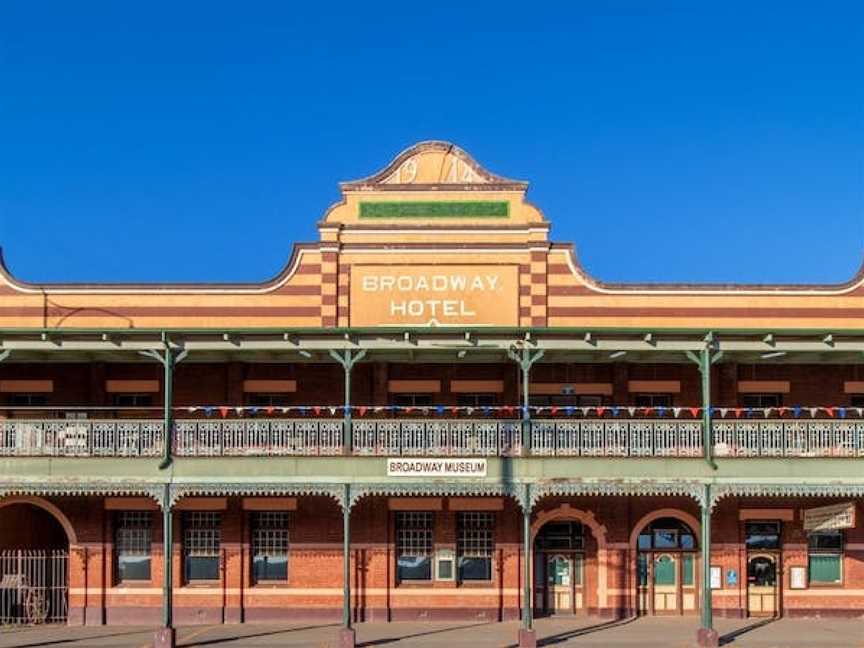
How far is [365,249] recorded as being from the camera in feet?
93.0

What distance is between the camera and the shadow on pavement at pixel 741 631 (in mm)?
23703

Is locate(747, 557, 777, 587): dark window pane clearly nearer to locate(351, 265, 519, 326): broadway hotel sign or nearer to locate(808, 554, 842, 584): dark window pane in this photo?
locate(808, 554, 842, 584): dark window pane

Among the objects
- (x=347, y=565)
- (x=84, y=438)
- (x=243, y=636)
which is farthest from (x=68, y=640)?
(x=347, y=565)

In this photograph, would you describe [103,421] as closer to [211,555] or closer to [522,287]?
[211,555]

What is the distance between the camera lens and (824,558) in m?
27.1

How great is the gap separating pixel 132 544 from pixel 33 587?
7.98ft

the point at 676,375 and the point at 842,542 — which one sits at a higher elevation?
the point at 676,375

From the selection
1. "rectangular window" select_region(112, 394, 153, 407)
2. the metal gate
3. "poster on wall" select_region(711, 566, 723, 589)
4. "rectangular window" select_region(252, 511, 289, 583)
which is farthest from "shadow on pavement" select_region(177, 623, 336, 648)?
"poster on wall" select_region(711, 566, 723, 589)

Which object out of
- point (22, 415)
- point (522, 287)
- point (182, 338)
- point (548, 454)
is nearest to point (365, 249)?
point (522, 287)

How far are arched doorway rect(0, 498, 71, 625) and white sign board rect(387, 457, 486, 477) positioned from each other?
347 inches

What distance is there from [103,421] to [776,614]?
16475 millimetres

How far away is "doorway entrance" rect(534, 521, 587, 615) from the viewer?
27156mm

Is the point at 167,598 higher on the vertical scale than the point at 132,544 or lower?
lower

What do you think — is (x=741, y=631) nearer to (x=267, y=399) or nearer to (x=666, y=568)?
(x=666, y=568)
